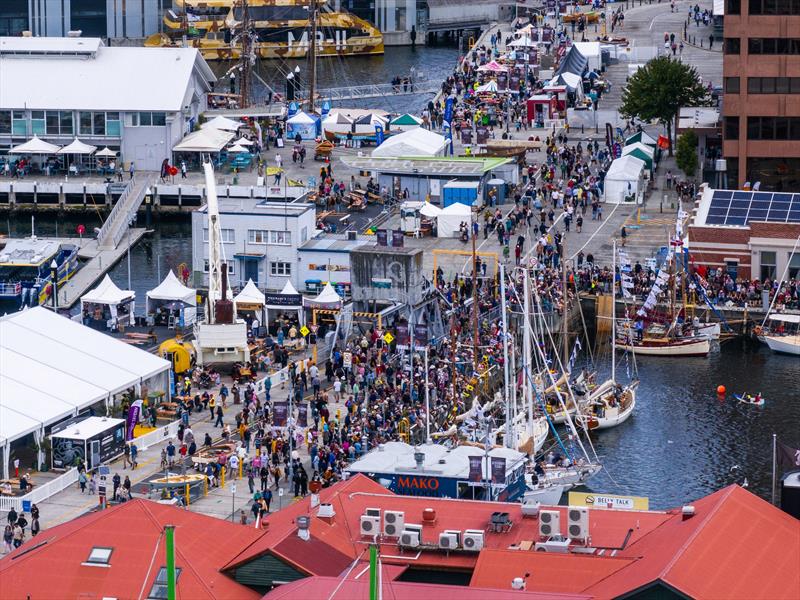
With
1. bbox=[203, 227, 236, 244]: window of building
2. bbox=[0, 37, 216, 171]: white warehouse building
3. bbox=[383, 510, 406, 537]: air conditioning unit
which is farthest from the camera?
bbox=[0, 37, 216, 171]: white warehouse building

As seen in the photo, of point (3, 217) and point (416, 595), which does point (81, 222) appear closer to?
point (3, 217)

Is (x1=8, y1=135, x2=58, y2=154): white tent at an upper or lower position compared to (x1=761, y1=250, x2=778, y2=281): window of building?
upper

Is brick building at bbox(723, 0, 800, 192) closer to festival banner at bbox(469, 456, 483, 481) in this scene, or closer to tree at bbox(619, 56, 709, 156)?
tree at bbox(619, 56, 709, 156)

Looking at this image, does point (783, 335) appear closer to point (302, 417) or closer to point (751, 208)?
point (751, 208)

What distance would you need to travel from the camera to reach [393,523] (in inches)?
2571

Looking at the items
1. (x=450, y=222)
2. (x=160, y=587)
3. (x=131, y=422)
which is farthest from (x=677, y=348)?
(x=160, y=587)

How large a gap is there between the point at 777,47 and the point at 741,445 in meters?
39.3

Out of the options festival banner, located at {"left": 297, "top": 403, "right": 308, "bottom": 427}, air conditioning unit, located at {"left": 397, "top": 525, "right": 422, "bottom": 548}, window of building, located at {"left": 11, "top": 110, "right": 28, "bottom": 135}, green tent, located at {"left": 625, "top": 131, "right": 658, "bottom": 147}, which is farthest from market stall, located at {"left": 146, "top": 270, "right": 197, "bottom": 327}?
air conditioning unit, located at {"left": 397, "top": 525, "right": 422, "bottom": 548}

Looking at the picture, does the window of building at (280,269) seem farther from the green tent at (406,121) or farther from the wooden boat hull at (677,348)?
the green tent at (406,121)

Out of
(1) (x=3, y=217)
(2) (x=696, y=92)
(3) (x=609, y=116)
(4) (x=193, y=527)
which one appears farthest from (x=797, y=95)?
(4) (x=193, y=527)

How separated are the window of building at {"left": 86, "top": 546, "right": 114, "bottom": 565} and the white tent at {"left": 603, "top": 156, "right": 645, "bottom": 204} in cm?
6793

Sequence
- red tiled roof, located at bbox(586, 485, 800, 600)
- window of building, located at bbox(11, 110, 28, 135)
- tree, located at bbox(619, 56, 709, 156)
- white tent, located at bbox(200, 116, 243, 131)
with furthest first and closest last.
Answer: white tent, located at bbox(200, 116, 243, 131), window of building, located at bbox(11, 110, 28, 135), tree, located at bbox(619, 56, 709, 156), red tiled roof, located at bbox(586, 485, 800, 600)

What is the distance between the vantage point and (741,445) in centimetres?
9206

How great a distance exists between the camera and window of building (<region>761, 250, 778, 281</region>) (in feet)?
369
